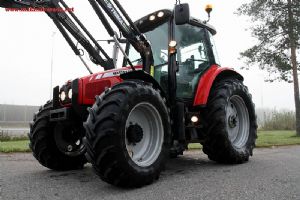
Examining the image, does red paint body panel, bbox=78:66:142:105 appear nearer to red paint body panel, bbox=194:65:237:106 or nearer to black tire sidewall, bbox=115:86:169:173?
black tire sidewall, bbox=115:86:169:173

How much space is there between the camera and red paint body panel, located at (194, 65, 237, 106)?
225 inches

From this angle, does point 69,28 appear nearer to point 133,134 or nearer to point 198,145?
point 133,134

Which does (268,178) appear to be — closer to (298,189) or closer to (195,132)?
(298,189)

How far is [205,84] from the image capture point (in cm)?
588

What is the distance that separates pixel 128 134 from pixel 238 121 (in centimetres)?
294

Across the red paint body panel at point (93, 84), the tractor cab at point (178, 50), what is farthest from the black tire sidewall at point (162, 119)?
the tractor cab at point (178, 50)

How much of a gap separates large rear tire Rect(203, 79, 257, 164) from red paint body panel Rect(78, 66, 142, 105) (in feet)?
5.69

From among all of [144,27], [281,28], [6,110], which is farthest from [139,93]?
[6,110]

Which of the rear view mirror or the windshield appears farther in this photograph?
the windshield

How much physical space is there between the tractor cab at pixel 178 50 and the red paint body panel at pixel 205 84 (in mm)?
109

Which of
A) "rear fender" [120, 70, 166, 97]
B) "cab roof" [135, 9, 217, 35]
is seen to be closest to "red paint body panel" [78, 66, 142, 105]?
"rear fender" [120, 70, 166, 97]

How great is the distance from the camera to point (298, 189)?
3803mm

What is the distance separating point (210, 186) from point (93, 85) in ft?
6.65

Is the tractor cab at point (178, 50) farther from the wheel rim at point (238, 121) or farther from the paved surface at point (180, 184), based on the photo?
the paved surface at point (180, 184)
